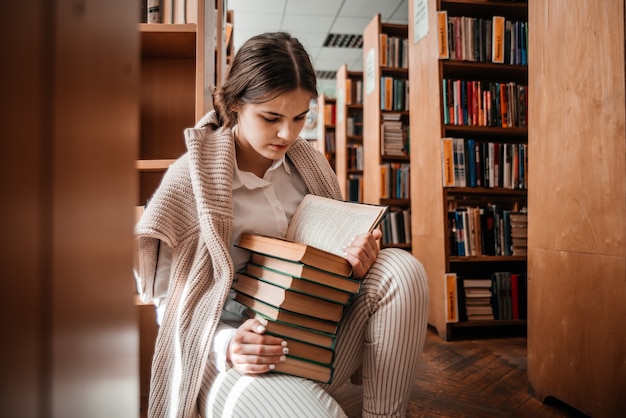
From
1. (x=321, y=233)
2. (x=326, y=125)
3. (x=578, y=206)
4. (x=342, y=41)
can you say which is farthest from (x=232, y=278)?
(x=342, y=41)

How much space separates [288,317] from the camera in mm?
793

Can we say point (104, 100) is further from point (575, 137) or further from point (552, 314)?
point (552, 314)

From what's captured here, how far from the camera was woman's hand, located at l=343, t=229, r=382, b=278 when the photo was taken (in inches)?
33.3

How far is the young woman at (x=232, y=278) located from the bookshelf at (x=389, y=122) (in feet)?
6.98

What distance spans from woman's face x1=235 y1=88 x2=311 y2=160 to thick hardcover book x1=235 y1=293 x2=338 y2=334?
343 mm

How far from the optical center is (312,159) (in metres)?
1.12

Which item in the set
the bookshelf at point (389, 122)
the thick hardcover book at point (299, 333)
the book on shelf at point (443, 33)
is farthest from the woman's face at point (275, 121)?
the bookshelf at point (389, 122)

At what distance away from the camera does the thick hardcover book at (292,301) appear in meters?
0.78

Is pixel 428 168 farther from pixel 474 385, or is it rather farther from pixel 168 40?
pixel 168 40

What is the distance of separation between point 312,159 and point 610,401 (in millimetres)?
1003

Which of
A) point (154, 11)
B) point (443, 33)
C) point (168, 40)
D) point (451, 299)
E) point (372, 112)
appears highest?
point (443, 33)

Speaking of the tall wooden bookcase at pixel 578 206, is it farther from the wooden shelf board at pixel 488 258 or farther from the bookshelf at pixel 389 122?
the bookshelf at pixel 389 122

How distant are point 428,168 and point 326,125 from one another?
107 inches

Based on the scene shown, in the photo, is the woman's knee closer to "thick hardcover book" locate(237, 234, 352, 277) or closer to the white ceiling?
"thick hardcover book" locate(237, 234, 352, 277)
